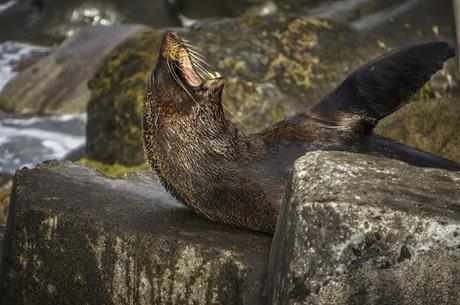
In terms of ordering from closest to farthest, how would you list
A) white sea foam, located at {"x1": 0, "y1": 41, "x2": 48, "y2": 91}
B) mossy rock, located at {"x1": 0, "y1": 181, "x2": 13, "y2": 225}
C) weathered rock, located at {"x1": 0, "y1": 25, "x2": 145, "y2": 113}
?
mossy rock, located at {"x1": 0, "y1": 181, "x2": 13, "y2": 225} < weathered rock, located at {"x1": 0, "y1": 25, "x2": 145, "y2": 113} < white sea foam, located at {"x1": 0, "y1": 41, "x2": 48, "y2": 91}

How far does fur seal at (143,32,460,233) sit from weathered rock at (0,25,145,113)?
29.0 ft

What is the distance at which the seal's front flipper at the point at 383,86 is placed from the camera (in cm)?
565

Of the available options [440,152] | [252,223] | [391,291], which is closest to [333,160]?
[391,291]

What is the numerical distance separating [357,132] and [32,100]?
9683 mm

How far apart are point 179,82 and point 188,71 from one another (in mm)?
126

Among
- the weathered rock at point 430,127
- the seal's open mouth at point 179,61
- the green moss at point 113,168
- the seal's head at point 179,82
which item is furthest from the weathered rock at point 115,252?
the green moss at point 113,168

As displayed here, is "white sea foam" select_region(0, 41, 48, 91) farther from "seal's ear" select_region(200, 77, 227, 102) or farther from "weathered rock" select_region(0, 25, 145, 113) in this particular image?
"seal's ear" select_region(200, 77, 227, 102)

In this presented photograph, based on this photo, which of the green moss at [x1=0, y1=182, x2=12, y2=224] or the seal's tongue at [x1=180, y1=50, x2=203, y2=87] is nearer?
the seal's tongue at [x1=180, y1=50, x2=203, y2=87]

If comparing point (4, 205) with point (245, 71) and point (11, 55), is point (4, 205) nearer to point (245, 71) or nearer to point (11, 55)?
point (245, 71)

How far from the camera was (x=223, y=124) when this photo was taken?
18.3 feet

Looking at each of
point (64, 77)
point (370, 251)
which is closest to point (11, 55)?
point (64, 77)

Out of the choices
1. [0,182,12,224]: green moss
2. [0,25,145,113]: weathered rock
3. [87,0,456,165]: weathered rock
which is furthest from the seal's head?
[0,25,145,113]: weathered rock

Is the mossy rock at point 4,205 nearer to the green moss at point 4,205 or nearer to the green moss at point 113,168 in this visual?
the green moss at point 4,205

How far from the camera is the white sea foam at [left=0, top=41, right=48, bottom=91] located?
674 inches
